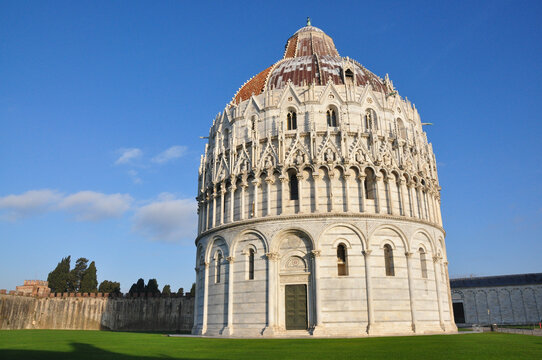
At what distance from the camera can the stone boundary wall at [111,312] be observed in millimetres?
50406

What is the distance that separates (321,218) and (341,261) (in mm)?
3228

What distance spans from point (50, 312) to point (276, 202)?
38089mm

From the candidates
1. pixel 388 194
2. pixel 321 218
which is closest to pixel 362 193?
pixel 388 194

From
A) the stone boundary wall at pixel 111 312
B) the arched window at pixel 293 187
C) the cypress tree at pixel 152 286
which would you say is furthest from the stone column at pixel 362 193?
the cypress tree at pixel 152 286

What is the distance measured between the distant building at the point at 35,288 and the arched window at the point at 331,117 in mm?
43334

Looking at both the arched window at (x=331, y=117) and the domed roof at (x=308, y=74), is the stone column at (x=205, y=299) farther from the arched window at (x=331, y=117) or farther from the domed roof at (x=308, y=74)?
the domed roof at (x=308, y=74)

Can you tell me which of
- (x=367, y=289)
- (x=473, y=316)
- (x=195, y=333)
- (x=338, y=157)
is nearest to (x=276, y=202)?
(x=338, y=157)

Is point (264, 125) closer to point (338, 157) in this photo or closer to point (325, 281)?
point (338, 157)

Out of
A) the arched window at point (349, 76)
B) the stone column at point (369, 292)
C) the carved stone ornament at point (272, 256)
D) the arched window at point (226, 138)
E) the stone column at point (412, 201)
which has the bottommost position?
the stone column at point (369, 292)

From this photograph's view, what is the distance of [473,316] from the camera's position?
62.8 meters

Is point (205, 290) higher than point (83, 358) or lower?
higher

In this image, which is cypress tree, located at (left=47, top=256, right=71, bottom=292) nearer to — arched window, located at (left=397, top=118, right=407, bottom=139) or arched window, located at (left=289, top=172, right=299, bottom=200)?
arched window, located at (left=289, top=172, right=299, bottom=200)

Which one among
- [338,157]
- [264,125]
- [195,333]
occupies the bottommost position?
[195,333]

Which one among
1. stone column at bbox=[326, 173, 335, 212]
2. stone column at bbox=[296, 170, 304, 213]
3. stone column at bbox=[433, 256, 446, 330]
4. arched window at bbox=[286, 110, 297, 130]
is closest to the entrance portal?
stone column at bbox=[433, 256, 446, 330]
